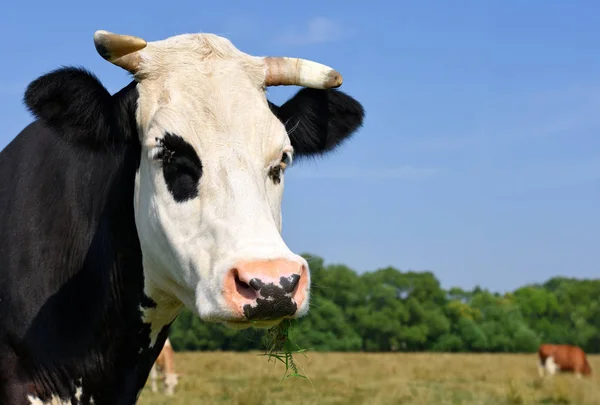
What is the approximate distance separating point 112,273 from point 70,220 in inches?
19.1

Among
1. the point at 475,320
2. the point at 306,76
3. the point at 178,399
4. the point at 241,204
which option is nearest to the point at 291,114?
the point at 306,76

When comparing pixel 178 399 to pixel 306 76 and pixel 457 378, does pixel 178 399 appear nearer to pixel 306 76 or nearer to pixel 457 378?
pixel 457 378

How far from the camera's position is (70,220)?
180 inches

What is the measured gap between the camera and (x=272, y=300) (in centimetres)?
315

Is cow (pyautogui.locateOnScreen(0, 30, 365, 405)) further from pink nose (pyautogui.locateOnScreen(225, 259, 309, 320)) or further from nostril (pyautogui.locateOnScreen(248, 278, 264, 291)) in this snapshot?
nostril (pyautogui.locateOnScreen(248, 278, 264, 291))

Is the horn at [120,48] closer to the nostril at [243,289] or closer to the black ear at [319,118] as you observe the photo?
the black ear at [319,118]

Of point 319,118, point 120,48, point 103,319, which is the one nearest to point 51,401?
point 103,319

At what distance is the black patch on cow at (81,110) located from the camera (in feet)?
13.9

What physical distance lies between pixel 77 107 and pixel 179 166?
0.94 m

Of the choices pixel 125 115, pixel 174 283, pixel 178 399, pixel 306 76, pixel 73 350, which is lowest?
pixel 178 399

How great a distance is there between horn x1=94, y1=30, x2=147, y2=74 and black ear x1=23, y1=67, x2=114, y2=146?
24 centimetres

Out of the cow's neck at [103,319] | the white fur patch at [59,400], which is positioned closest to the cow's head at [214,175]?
the cow's neck at [103,319]

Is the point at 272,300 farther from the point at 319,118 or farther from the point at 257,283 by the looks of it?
the point at 319,118

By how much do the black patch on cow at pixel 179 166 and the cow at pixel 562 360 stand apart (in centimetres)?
2625
